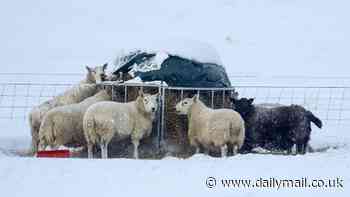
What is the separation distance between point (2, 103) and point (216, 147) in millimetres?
7367

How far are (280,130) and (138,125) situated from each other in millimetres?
2206

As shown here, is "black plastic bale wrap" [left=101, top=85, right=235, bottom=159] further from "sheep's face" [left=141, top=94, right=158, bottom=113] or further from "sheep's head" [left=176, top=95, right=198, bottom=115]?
"sheep's face" [left=141, top=94, right=158, bottom=113]

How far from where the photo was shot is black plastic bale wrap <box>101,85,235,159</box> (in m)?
11.9

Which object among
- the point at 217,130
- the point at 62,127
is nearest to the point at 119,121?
the point at 62,127

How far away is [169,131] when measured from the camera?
12133 mm

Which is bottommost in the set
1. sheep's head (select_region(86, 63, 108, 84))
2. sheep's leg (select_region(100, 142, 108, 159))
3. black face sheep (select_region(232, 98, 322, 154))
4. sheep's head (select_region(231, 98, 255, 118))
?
sheep's leg (select_region(100, 142, 108, 159))

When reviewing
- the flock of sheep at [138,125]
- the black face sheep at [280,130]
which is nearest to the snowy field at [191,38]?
the black face sheep at [280,130]

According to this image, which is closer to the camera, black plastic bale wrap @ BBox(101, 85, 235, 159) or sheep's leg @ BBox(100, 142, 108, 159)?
sheep's leg @ BBox(100, 142, 108, 159)

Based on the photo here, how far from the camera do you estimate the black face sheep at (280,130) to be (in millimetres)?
11992

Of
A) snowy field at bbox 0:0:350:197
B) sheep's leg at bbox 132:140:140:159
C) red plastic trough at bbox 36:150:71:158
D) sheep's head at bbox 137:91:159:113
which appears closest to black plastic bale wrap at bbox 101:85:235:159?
sheep's leg at bbox 132:140:140:159

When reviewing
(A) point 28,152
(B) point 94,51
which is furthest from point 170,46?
(B) point 94,51

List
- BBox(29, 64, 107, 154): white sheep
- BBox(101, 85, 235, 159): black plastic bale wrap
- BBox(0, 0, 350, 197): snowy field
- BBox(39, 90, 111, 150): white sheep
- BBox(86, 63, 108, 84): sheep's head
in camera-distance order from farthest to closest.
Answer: BBox(86, 63, 108, 84): sheep's head < BBox(29, 64, 107, 154): white sheep < BBox(101, 85, 235, 159): black plastic bale wrap < BBox(39, 90, 111, 150): white sheep < BBox(0, 0, 350, 197): snowy field

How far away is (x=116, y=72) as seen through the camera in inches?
509

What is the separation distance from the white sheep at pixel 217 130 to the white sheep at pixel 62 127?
5.56 feet
